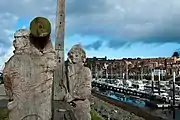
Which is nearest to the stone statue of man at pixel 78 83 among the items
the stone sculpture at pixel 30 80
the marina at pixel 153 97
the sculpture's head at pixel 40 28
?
the stone sculpture at pixel 30 80

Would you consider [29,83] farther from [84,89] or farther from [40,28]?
[84,89]

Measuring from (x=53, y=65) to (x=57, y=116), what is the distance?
3.90ft

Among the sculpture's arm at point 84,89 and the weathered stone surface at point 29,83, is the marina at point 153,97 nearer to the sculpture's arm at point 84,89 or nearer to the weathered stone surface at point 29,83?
the sculpture's arm at point 84,89

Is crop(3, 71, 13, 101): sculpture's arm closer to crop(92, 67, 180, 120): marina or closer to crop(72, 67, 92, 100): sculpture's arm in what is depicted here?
crop(72, 67, 92, 100): sculpture's arm

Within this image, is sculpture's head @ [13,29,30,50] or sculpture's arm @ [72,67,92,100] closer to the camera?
sculpture's head @ [13,29,30,50]

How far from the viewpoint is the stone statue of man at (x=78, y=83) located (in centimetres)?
714

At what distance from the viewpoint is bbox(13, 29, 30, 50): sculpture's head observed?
5141 mm

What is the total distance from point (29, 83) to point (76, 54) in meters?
2.51

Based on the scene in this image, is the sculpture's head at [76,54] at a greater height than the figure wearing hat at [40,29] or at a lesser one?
lesser

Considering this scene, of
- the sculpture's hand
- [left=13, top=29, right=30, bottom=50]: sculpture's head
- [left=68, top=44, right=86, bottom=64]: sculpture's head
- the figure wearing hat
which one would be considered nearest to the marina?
[left=68, top=44, right=86, bottom=64]: sculpture's head

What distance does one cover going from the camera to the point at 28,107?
4.91 metres

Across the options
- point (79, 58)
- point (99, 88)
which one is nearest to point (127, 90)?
point (99, 88)

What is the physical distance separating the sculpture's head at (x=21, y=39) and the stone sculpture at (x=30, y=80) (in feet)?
0.08

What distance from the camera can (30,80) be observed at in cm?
495
